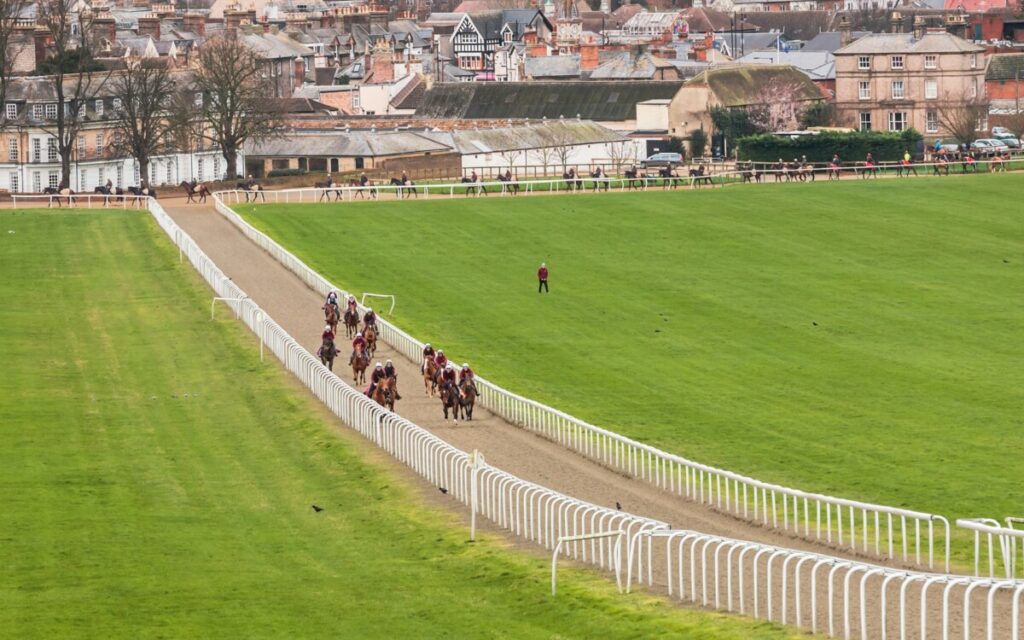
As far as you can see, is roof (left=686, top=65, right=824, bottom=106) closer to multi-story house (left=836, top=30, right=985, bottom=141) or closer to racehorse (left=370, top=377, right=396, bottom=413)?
multi-story house (left=836, top=30, right=985, bottom=141)

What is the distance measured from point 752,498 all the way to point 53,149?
88400mm

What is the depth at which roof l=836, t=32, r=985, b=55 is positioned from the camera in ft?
434

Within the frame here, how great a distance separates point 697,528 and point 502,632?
6.40 meters

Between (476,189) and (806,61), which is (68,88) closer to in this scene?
(476,189)

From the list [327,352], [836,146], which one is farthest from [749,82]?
[327,352]

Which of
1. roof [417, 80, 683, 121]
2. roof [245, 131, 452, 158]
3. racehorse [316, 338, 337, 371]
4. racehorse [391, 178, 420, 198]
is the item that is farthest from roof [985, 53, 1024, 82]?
racehorse [316, 338, 337, 371]

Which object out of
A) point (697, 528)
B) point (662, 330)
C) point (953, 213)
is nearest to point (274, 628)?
point (697, 528)

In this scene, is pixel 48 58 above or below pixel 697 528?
above

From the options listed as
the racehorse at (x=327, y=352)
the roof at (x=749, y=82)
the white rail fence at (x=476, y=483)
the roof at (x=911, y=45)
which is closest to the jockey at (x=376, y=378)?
the white rail fence at (x=476, y=483)

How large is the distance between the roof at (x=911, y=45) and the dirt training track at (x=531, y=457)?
7714 cm

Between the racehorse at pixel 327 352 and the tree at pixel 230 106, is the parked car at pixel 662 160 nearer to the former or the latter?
the tree at pixel 230 106

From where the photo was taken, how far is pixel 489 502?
31.5m

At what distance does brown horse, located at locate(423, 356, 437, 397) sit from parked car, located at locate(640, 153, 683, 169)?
66.8 m

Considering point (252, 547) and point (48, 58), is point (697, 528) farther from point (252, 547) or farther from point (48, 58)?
point (48, 58)
